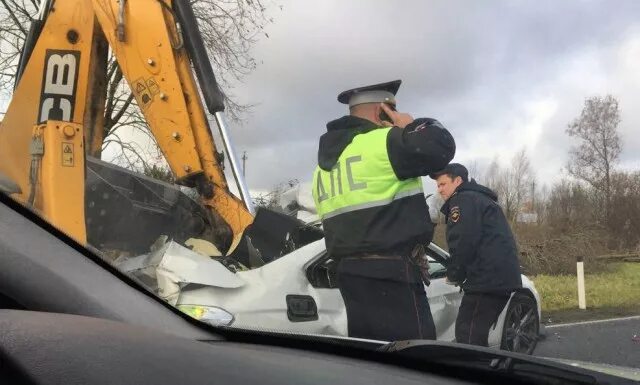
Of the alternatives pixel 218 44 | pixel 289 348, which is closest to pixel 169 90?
pixel 218 44

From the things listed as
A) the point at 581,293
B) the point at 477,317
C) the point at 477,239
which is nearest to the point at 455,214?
the point at 477,239

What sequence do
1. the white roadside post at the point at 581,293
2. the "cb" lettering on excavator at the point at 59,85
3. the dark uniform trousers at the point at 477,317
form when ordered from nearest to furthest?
1. the dark uniform trousers at the point at 477,317
2. the "cb" lettering on excavator at the point at 59,85
3. the white roadside post at the point at 581,293

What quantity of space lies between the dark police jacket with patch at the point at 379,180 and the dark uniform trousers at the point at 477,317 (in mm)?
806

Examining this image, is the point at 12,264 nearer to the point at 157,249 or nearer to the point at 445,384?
the point at 445,384

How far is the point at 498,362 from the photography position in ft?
6.19

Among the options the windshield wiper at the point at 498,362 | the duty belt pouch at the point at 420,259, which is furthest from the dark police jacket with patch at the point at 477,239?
the windshield wiper at the point at 498,362

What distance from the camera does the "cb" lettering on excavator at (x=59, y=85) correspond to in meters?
4.63

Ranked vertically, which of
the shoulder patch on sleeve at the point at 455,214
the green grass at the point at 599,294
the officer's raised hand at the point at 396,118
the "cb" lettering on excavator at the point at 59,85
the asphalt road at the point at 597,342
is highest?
the "cb" lettering on excavator at the point at 59,85

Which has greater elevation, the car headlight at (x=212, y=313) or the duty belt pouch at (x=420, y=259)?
the duty belt pouch at (x=420, y=259)

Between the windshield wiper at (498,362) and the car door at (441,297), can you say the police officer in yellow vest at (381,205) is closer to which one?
the car door at (441,297)

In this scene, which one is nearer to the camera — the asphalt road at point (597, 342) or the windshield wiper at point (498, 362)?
the windshield wiper at point (498, 362)

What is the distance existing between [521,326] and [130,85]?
3533 mm

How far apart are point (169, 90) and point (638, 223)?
205 inches

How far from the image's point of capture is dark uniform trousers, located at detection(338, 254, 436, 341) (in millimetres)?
3166
